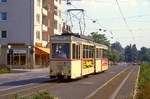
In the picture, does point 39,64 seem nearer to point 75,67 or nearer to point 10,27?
point 10,27

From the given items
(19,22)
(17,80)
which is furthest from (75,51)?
(19,22)

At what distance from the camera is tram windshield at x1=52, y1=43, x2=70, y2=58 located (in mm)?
37031

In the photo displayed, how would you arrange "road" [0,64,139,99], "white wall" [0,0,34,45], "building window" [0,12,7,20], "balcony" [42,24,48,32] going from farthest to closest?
"balcony" [42,24,48,32] < "building window" [0,12,7,20] < "white wall" [0,0,34,45] < "road" [0,64,139,99]

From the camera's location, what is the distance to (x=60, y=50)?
37375 millimetres

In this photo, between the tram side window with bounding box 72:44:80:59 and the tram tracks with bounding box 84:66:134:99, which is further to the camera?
the tram side window with bounding box 72:44:80:59

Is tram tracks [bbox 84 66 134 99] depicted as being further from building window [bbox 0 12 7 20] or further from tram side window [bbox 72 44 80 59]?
building window [bbox 0 12 7 20]

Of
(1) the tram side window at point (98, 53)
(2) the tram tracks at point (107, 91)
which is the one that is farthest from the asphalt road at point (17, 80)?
(1) the tram side window at point (98, 53)

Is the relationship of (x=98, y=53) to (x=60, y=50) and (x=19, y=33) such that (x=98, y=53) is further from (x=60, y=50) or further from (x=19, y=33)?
(x=19, y=33)

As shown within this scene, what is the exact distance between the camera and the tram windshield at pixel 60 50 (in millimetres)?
37031

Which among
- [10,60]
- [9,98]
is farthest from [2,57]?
[9,98]

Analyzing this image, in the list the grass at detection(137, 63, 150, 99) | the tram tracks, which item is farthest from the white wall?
the grass at detection(137, 63, 150, 99)

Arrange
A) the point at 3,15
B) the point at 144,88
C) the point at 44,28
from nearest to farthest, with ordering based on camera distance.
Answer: the point at 144,88 → the point at 3,15 → the point at 44,28

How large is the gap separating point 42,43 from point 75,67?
52507mm

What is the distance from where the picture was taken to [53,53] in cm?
3747
